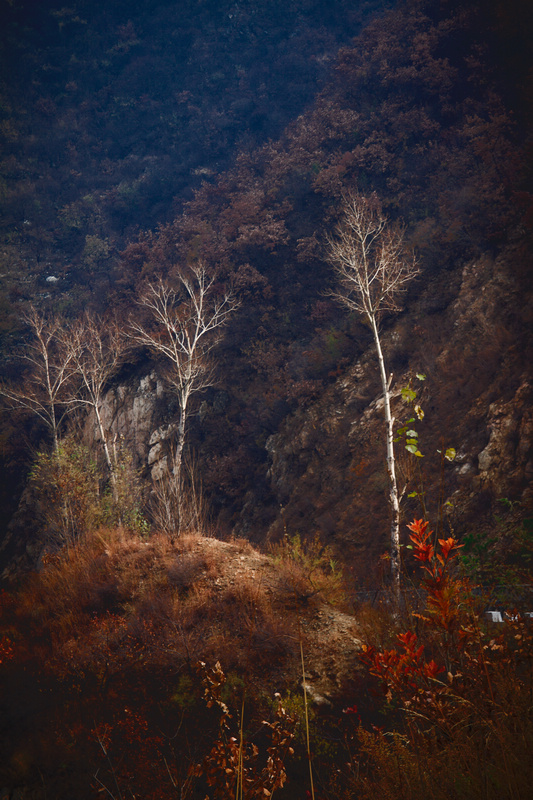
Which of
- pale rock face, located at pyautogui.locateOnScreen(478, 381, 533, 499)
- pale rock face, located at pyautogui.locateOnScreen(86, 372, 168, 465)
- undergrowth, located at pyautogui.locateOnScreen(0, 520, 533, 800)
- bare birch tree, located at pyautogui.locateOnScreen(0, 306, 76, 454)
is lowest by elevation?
undergrowth, located at pyautogui.locateOnScreen(0, 520, 533, 800)

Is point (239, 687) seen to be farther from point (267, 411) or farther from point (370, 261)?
point (370, 261)

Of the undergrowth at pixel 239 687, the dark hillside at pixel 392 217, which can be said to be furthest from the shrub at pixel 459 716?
the dark hillside at pixel 392 217

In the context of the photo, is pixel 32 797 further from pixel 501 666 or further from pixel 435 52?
pixel 435 52

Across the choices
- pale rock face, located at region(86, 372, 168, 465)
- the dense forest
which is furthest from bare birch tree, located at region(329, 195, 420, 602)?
pale rock face, located at region(86, 372, 168, 465)

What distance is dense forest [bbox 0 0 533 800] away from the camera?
174 inches

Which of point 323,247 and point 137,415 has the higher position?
point 323,247

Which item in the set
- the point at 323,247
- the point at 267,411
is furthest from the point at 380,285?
the point at 323,247

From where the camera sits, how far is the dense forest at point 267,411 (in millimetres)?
4418

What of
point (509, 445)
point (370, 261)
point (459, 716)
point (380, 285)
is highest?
point (370, 261)

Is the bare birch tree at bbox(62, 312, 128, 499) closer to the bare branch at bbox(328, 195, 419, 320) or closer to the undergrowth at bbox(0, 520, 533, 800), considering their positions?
the undergrowth at bbox(0, 520, 533, 800)

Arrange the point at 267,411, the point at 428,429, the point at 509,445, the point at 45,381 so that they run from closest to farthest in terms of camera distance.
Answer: the point at 509,445
the point at 428,429
the point at 267,411
the point at 45,381

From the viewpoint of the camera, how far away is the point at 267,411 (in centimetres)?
2036

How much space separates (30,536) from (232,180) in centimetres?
2684

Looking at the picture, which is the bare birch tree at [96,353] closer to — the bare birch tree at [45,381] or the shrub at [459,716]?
the bare birch tree at [45,381]
